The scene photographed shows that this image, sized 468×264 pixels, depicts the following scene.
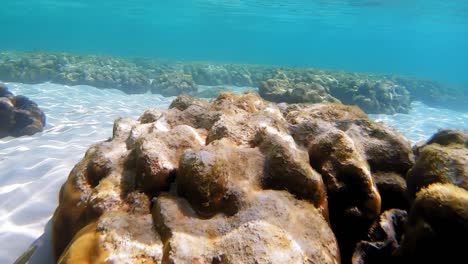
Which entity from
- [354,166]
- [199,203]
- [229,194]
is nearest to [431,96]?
[354,166]

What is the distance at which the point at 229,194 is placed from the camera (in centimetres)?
206

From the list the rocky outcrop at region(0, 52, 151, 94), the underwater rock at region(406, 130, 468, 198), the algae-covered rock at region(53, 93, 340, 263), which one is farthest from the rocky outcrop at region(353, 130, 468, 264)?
the rocky outcrop at region(0, 52, 151, 94)

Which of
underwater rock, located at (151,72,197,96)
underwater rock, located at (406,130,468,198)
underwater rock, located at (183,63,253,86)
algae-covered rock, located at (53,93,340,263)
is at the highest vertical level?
underwater rock, located at (406,130,468,198)

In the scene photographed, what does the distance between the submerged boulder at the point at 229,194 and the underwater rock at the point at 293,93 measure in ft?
20.9

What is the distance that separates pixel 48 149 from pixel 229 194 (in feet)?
16.1

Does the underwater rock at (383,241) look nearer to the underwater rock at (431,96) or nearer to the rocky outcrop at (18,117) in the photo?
the rocky outcrop at (18,117)

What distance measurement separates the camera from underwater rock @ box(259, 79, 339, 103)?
9406mm

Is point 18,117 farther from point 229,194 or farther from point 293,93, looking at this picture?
point 293,93

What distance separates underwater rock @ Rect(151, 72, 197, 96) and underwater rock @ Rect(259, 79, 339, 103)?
569 centimetres

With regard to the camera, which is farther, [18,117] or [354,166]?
[18,117]

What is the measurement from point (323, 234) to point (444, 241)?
0.66 metres

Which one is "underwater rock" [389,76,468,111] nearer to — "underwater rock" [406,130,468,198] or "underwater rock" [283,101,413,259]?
"underwater rock" [283,101,413,259]

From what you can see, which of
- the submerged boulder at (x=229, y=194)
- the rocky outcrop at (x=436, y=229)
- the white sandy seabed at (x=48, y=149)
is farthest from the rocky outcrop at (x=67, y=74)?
the rocky outcrop at (x=436, y=229)

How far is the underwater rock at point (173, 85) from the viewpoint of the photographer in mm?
14570
